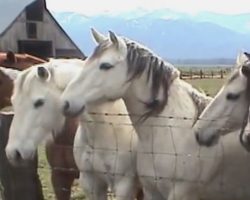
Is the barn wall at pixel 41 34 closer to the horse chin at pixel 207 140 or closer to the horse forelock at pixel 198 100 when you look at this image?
the horse forelock at pixel 198 100

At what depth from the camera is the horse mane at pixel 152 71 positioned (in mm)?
3947

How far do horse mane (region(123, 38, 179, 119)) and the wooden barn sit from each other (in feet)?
56.1

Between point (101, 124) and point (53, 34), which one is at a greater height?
point (101, 124)

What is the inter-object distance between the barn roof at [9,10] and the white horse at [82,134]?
19.6 m

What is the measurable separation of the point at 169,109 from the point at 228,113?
46 cm

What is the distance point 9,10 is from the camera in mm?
28344

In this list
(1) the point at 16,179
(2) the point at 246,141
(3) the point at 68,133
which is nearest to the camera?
(2) the point at 246,141

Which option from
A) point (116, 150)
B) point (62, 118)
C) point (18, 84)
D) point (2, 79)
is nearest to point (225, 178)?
point (116, 150)

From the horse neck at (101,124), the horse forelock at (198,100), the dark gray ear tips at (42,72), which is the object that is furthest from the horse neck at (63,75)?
the horse forelock at (198,100)

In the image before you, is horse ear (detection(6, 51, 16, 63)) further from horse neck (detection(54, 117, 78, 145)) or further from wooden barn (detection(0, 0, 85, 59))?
wooden barn (detection(0, 0, 85, 59))

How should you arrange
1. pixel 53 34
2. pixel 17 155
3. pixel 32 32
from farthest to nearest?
pixel 32 32, pixel 53 34, pixel 17 155

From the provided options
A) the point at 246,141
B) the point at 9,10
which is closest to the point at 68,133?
the point at 246,141

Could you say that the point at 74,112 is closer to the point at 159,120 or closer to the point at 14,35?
the point at 159,120

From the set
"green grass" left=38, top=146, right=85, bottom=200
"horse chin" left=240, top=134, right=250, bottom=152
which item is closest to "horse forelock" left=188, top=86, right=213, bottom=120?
"horse chin" left=240, top=134, right=250, bottom=152
